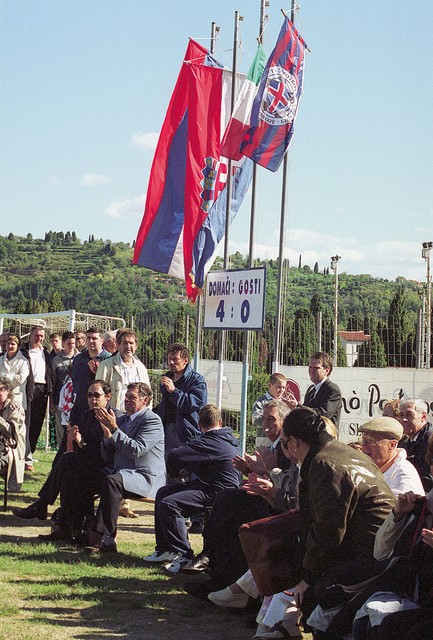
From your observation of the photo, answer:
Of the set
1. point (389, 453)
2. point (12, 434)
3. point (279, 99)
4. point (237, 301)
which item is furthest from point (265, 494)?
point (279, 99)

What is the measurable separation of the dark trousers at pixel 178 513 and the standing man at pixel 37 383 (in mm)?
5502

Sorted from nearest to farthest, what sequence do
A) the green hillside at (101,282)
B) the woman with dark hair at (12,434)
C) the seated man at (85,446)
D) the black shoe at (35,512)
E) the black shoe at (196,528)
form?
1. the seated man at (85,446)
2. the black shoe at (196,528)
3. the black shoe at (35,512)
4. the woman with dark hair at (12,434)
5. the green hillside at (101,282)

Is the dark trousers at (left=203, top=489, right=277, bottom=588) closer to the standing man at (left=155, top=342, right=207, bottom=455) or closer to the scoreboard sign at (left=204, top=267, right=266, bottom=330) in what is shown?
the standing man at (left=155, top=342, right=207, bottom=455)

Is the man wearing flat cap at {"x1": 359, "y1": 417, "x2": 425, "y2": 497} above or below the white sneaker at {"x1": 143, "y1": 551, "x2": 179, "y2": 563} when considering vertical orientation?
above

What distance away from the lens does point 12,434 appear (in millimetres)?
10195

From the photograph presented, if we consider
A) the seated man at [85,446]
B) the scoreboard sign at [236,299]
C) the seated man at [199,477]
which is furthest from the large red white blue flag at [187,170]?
the seated man at [199,477]

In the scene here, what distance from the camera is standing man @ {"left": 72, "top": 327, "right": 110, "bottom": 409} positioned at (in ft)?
36.2

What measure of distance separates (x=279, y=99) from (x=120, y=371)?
3.98m

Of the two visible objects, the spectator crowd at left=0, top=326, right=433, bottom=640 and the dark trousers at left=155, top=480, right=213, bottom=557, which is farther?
the dark trousers at left=155, top=480, right=213, bottom=557

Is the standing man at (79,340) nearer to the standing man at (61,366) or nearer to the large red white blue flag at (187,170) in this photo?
the standing man at (61,366)

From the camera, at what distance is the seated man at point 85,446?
29.0ft

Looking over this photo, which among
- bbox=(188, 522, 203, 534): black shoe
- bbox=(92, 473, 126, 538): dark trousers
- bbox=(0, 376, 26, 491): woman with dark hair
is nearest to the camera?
bbox=(92, 473, 126, 538): dark trousers

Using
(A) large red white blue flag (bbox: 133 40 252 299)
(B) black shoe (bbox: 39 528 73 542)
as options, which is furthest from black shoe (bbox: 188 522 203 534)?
(A) large red white blue flag (bbox: 133 40 252 299)

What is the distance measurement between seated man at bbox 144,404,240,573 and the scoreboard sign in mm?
1984
